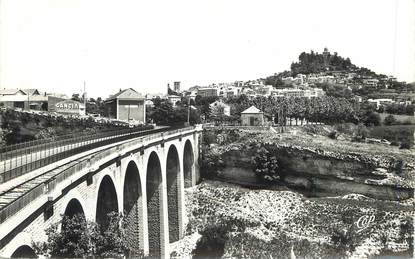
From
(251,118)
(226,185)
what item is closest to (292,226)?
(226,185)

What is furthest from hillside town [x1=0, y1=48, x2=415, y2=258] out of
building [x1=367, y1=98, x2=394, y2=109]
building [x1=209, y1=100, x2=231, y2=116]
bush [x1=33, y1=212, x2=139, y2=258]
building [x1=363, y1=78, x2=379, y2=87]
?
building [x1=363, y1=78, x2=379, y2=87]

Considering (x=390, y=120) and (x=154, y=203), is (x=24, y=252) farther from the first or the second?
(x=390, y=120)

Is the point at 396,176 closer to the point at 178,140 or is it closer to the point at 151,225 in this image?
the point at 178,140

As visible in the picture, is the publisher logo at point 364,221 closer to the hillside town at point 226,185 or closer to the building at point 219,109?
the hillside town at point 226,185

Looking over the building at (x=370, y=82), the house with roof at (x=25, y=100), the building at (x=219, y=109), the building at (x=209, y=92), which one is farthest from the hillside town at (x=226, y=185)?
the building at (x=209, y=92)

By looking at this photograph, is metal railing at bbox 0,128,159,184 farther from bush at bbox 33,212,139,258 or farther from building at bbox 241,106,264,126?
building at bbox 241,106,264,126

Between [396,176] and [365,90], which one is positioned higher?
[365,90]

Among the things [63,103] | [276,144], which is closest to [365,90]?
[276,144]
